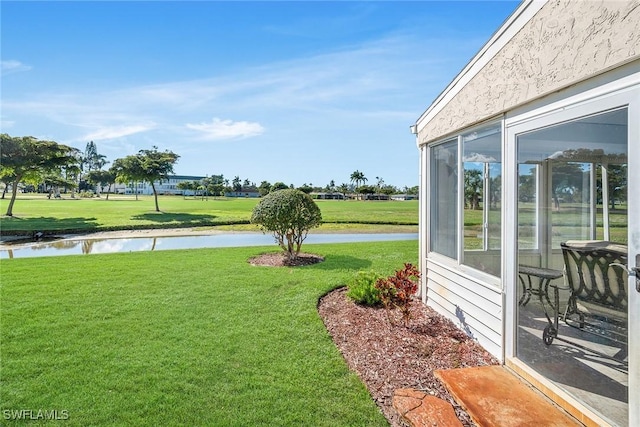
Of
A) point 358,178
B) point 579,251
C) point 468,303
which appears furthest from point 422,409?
point 358,178

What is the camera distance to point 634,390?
192cm

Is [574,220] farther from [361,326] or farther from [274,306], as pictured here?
[274,306]

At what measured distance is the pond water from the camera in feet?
34.1

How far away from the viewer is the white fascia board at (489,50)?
2.78 m

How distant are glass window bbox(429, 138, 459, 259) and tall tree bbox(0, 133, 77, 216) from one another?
24028 mm

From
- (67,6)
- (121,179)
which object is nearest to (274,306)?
(67,6)

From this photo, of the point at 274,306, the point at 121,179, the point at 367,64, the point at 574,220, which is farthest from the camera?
the point at 121,179

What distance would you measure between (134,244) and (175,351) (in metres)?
10.1

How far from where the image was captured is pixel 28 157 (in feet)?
64.4

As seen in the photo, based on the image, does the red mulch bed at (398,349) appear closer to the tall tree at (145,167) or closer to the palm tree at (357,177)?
the tall tree at (145,167)

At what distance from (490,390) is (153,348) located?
3274mm
